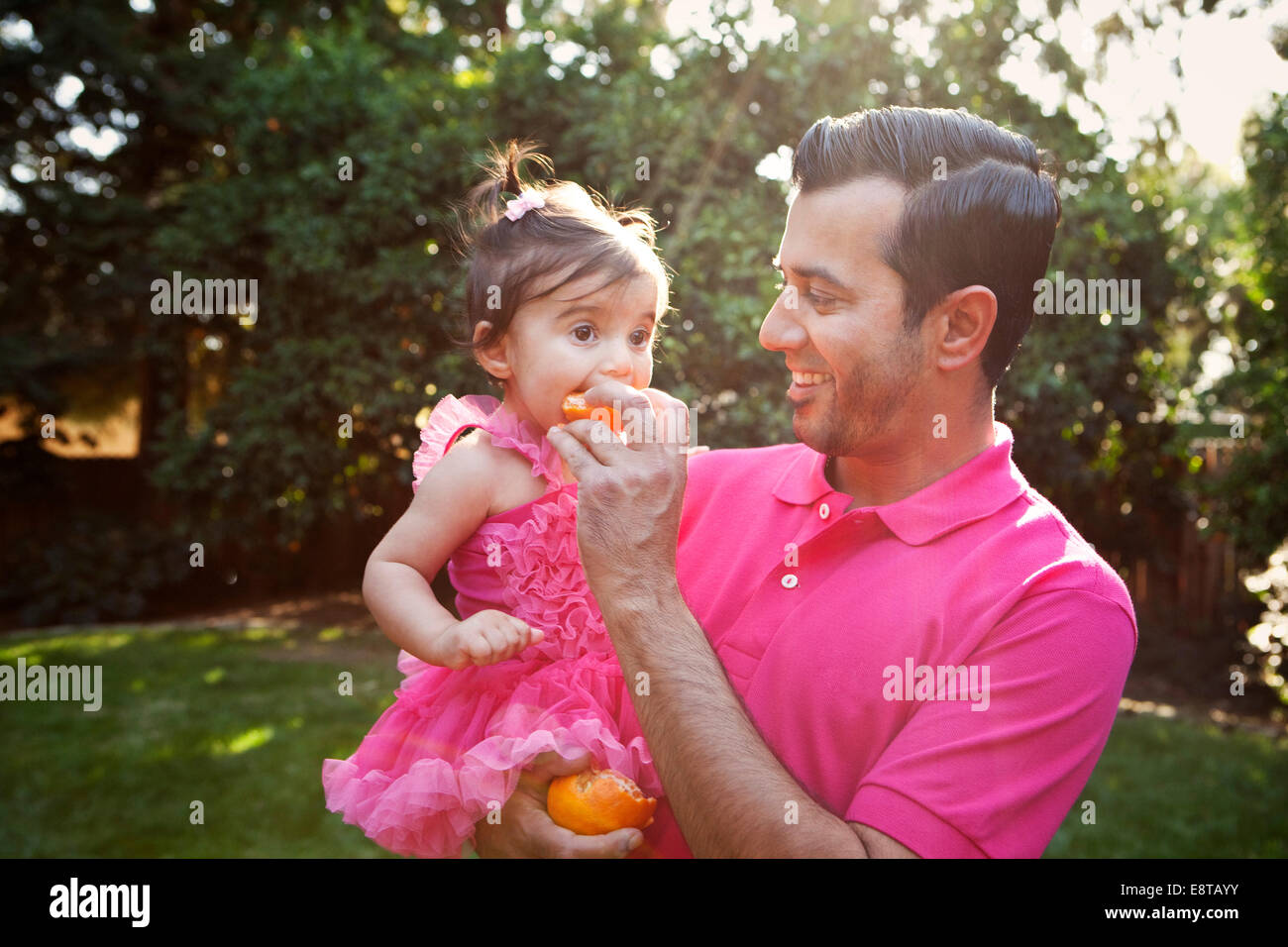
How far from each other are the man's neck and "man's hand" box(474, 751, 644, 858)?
0.82 meters

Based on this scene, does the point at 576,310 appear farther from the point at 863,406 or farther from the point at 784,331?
the point at 863,406

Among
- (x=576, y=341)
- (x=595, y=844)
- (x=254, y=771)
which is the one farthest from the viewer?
(x=254, y=771)

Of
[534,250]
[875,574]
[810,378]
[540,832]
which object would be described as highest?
[534,250]

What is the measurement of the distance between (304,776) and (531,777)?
416 cm

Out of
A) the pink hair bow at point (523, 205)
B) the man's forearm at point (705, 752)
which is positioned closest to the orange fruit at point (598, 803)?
the man's forearm at point (705, 752)

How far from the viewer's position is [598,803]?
1.80 metres

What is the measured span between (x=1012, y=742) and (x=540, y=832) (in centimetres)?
84

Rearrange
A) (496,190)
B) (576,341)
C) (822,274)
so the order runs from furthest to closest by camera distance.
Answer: (496,190) < (576,341) < (822,274)

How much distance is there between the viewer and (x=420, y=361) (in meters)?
6.98

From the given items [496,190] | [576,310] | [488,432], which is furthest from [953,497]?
[496,190]

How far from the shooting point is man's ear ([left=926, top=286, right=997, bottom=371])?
2066 millimetres

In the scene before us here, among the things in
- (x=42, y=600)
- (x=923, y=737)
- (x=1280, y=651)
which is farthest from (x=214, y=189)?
(x=1280, y=651)

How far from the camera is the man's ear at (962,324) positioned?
6.78 ft

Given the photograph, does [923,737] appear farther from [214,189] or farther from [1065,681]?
[214,189]
